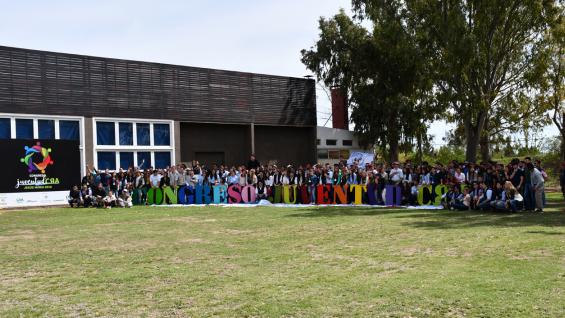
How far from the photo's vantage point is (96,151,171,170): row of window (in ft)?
105

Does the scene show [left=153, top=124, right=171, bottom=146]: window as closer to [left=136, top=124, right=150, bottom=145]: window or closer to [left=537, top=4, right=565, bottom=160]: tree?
[left=136, top=124, right=150, bottom=145]: window

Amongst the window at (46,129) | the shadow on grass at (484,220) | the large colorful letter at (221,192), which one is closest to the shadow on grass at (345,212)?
the shadow on grass at (484,220)

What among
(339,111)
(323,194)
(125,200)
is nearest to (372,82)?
(339,111)

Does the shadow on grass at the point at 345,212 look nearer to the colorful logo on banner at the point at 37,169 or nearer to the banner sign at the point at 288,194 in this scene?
the banner sign at the point at 288,194

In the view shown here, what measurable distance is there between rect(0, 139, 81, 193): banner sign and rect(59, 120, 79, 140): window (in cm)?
286

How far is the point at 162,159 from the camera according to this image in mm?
34250

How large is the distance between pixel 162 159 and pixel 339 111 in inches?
586

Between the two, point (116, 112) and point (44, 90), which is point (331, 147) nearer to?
point (116, 112)

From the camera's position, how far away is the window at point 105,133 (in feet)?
105

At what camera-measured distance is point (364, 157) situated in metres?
41.1

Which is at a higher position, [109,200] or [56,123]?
[56,123]

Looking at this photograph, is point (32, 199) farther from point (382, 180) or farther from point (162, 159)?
point (382, 180)

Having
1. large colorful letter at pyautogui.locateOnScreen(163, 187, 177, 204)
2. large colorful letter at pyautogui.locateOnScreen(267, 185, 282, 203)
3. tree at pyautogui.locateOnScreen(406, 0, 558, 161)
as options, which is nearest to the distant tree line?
tree at pyautogui.locateOnScreen(406, 0, 558, 161)

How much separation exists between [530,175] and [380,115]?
71.3 feet
